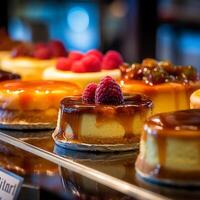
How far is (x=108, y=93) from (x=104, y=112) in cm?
5

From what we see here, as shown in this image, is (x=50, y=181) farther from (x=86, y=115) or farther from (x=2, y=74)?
(x=2, y=74)

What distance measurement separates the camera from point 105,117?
1.62m

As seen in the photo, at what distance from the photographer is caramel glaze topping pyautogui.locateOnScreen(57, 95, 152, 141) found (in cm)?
162

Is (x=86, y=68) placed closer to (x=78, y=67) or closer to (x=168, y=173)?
(x=78, y=67)

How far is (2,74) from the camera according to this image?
233cm

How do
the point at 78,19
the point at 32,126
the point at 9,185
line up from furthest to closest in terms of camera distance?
1. the point at 78,19
2. the point at 32,126
3. the point at 9,185

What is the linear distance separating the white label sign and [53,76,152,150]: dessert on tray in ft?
0.62

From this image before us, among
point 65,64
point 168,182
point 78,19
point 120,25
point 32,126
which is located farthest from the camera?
point 78,19

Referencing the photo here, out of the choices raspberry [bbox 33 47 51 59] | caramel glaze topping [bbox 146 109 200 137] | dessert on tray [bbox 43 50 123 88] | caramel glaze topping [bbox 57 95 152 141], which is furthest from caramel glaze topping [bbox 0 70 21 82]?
caramel glaze topping [bbox 146 109 200 137]

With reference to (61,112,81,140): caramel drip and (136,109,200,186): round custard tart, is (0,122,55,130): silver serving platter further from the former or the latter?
(136,109,200,186): round custard tart

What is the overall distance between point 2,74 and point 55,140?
2.26ft

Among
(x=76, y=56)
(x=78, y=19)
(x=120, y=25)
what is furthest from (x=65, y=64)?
(x=78, y=19)

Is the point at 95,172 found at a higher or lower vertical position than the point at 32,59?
lower

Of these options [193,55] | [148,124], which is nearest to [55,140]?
[148,124]
